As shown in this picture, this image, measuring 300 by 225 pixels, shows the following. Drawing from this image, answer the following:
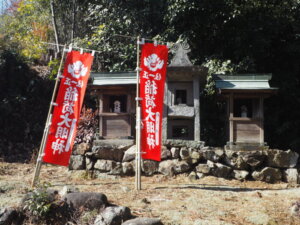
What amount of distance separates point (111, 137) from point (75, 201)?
4.06 meters

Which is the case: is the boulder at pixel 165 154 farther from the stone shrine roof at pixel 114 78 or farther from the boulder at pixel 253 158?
the stone shrine roof at pixel 114 78

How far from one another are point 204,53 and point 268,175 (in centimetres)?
630

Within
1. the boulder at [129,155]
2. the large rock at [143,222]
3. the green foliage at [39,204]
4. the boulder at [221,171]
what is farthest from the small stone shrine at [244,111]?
the green foliage at [39,204]

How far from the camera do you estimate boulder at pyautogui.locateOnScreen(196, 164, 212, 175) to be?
348 inches

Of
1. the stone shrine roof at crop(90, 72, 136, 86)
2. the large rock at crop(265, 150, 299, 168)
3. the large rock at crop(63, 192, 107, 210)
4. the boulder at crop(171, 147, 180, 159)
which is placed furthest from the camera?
the stone shrine roof at crop(90, 72, 136, 86)

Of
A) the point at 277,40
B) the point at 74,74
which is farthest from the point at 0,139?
the point at 277,40

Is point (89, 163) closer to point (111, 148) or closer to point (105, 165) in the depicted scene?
point (105, 165)

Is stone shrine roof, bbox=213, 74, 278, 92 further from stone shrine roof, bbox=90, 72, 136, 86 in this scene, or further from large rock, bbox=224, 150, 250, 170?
stone shrine roof, bbox=90, 72, 136, 86

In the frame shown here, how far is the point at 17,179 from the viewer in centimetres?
827

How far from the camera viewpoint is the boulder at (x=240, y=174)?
883 cm

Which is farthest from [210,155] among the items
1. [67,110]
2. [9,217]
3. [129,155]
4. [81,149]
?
[9,217]

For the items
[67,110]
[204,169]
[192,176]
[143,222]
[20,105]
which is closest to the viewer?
[143,222]

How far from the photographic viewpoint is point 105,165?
29.5 feet

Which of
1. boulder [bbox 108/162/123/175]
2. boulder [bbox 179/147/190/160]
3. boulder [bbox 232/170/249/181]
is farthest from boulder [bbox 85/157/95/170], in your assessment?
boulder [bbox 232/170/249/181]
